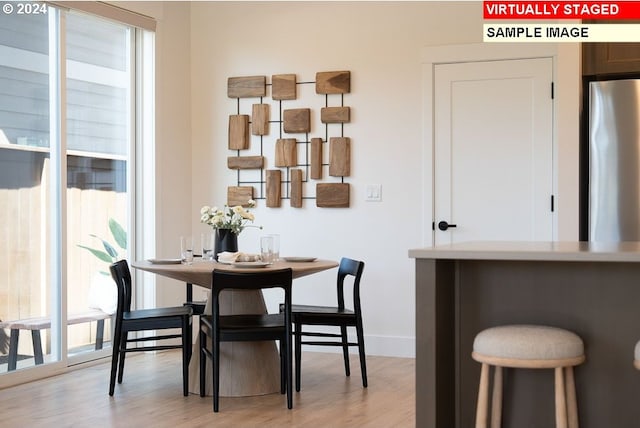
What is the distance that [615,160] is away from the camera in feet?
16.0

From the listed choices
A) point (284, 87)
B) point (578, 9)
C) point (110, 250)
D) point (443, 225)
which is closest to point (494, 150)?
point (443, 225)

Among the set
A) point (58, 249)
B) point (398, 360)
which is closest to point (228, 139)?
point (58, 249)

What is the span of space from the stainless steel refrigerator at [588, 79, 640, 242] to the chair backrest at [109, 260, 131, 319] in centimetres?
275

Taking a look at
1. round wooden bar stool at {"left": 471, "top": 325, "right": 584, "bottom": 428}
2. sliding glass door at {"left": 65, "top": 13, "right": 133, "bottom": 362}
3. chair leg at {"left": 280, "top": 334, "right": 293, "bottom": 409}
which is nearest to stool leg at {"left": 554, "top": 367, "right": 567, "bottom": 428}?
round wooden bar stool at {"left": 471, "top": 325, "right": 584, "bottom": 428}

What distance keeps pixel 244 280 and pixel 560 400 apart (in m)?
1.76

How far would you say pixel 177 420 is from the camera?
404 centimetres

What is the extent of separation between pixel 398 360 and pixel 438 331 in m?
2.70

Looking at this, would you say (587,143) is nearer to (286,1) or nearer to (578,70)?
(578,70)

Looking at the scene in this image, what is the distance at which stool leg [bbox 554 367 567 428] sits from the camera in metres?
2.91

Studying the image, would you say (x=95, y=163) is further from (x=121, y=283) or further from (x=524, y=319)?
(x=524, y=319)

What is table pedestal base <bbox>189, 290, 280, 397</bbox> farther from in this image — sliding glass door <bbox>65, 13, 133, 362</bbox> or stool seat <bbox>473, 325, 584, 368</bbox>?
stool seat <bbox>473, 325, 584, 368</bbox>

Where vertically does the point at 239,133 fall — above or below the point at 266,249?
above

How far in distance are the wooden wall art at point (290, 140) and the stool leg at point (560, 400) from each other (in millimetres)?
3158

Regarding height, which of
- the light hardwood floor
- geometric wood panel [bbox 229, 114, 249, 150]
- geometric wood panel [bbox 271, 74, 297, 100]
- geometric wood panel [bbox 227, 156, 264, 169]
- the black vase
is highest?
geometric wood panel [bbox 271, 74, 297, 100]
